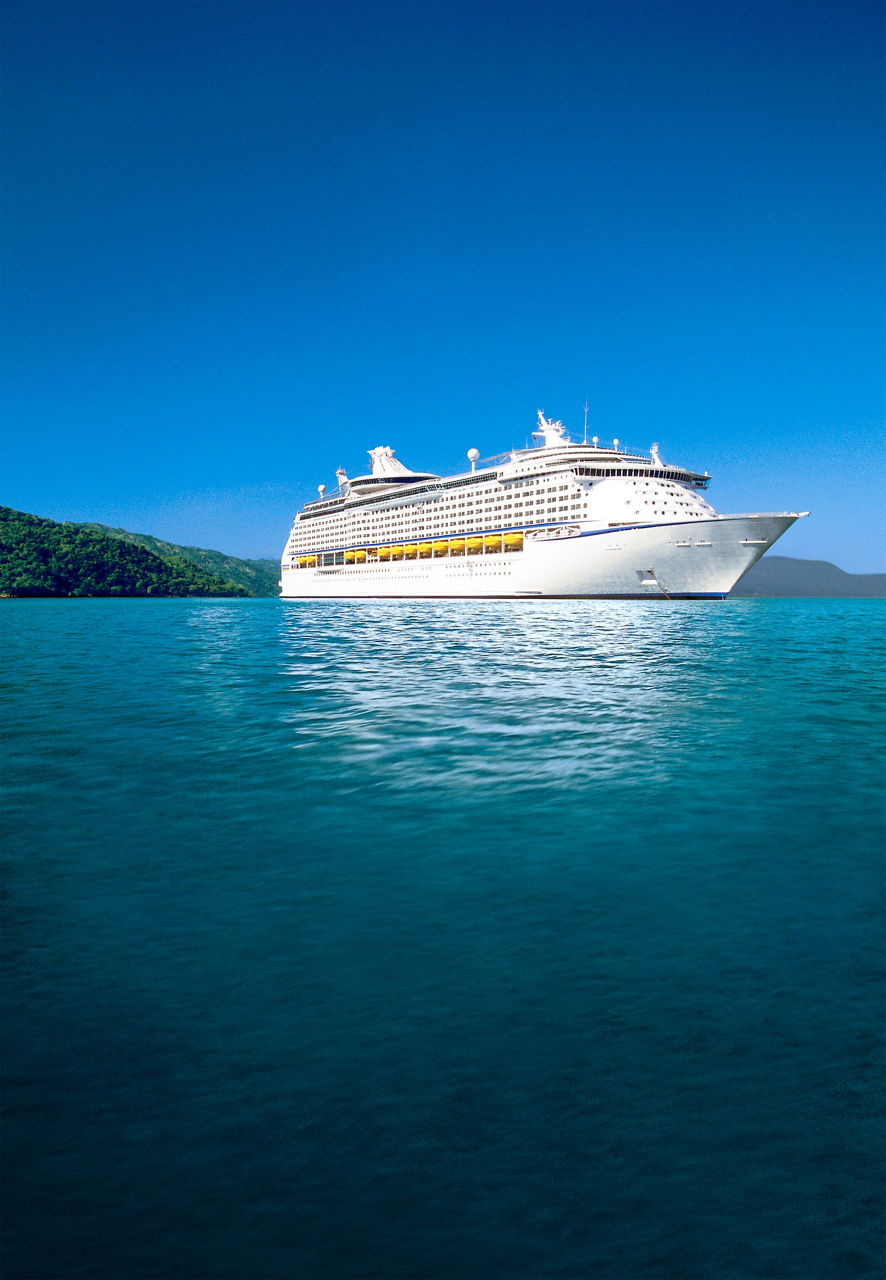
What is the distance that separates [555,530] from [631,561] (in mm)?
9497

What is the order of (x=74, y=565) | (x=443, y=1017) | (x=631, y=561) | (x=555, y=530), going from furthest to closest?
(x=74, y=565)
(x=555, y=530)
(x=631, y=561)
(x=443, y=1017)

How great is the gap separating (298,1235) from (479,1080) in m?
1.14

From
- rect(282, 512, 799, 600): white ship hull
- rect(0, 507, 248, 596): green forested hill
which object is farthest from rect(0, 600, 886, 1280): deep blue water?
rect(0, 507, 248, 596): green forested hill

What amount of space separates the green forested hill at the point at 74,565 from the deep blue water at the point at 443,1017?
530 ft

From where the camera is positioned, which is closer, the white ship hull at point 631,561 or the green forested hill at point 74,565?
the white ship hull at point 631,561

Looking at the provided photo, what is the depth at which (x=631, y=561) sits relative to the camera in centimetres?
6400

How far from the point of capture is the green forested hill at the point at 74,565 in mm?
146625

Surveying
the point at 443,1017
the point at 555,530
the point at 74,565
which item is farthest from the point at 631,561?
the point at 74,565

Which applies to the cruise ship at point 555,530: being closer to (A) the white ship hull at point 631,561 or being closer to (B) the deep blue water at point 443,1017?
(A) the white ship hull at point 631,561

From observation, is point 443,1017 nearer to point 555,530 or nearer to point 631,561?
point 631,561

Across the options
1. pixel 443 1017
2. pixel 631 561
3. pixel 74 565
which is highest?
pixel 74 565

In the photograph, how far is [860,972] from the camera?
4.57 meters

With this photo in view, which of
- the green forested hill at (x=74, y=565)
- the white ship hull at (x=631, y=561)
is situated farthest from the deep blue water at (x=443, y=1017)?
the green forested hill at (x=74, y=565)

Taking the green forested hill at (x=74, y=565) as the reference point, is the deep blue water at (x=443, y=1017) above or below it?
below
